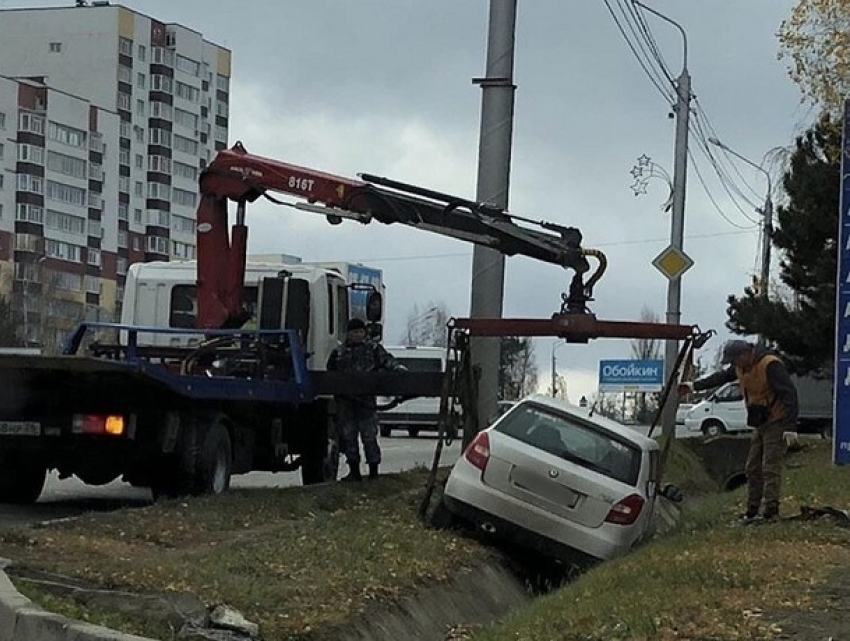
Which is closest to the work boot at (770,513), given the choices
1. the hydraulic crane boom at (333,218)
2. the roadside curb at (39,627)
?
the hydraulic crane boom at (333,218)

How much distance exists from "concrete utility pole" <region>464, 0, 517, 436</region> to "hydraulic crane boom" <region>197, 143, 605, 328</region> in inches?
21.0

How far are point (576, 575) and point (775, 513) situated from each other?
2.13m

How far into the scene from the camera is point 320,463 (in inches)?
750

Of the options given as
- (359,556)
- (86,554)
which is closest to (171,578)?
(86,554)

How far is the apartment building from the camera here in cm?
8856

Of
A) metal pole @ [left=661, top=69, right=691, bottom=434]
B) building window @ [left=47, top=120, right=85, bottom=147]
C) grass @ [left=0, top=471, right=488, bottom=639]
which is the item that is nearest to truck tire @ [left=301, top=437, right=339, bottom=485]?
grass @ [left=0, top=471, right=488, bottom=639]

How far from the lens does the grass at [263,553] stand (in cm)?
938

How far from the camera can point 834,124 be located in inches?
1224

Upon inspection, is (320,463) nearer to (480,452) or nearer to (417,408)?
(480,452)

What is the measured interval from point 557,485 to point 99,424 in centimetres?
408

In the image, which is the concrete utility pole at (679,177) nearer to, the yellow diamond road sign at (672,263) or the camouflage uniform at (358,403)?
the yellow diamond road sign at (672,263)

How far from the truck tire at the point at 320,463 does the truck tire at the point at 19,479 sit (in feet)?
12.3

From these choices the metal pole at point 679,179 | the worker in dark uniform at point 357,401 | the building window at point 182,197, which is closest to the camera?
the worker in dark uniform at point 357,401

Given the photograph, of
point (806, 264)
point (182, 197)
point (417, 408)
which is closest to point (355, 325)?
point (806, 264)
